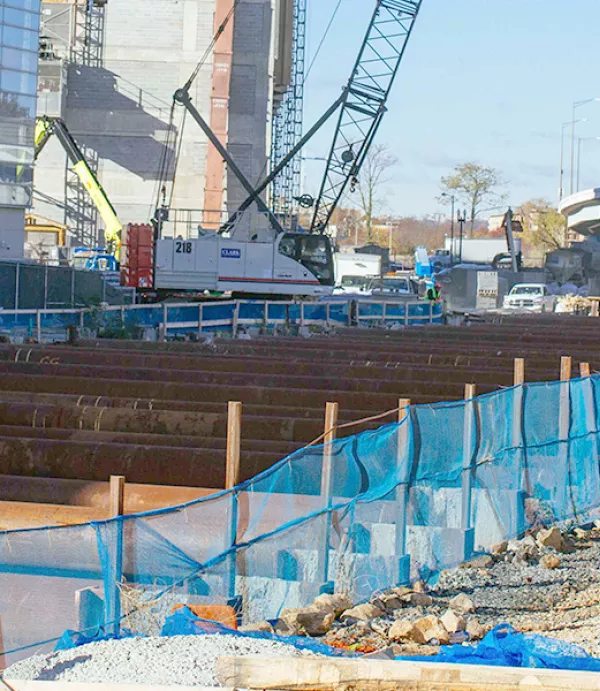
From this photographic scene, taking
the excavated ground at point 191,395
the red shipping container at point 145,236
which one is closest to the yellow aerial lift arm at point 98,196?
the red shipping container at point 145,236

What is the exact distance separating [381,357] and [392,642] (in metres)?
13.7

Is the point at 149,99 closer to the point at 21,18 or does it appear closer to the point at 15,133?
the point at 21,18

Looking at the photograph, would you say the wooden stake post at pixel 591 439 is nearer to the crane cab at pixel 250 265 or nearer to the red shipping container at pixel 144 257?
the crane cab at pixel 250 265

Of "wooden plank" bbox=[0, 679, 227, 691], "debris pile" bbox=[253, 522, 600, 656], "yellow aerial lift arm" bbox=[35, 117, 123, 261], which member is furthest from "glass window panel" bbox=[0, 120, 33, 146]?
"wooden plank" bbox=[0, 679, 227, 691]

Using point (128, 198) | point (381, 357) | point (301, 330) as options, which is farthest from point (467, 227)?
point (381, 357)

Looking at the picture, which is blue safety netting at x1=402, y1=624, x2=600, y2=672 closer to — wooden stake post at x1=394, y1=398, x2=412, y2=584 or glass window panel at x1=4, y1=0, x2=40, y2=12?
wooden stake post at x1=394, y1=398, x2=412, y2=584

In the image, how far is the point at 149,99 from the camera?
67.3 m

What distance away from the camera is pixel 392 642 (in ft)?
29.5

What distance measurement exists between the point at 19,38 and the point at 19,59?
0.81m

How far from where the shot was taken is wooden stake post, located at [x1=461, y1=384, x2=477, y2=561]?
1240cm

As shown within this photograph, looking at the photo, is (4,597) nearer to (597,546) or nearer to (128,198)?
(597,546)

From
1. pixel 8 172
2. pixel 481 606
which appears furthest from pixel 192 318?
pixel 481 606

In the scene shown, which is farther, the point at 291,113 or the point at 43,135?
the point at 291,113

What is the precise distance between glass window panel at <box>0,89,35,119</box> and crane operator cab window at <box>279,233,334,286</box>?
13484mm
